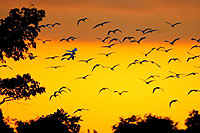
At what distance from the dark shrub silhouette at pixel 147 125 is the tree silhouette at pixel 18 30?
25.4 m

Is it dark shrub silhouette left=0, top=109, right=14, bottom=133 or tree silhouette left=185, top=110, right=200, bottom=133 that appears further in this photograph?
tree silhouette left=185, top=110, right=200, bottom=133

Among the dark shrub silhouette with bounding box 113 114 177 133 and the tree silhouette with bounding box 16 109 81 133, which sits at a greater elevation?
the dark shrub silhouette with bounding box 113 114 177 133

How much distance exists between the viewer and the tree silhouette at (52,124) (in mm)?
57281

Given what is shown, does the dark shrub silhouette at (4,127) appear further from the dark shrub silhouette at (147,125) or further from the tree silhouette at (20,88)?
the dark shrub silhouette at (147,125)

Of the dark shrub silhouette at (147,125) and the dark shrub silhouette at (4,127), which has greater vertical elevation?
the dark shrub silhouette at (147,125)

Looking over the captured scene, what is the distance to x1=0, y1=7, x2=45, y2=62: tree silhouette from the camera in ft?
177

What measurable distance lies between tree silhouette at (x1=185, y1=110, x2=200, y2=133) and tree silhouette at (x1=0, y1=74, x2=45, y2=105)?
23361mm

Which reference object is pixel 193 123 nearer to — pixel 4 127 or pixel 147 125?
pixel 147 125

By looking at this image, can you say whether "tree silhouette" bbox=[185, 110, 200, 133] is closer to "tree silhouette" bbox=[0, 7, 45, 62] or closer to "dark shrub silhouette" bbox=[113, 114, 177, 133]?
"dark shrub silhouette" bbox=[113, 114, 177, 133]

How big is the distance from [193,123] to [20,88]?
27046 millimetres

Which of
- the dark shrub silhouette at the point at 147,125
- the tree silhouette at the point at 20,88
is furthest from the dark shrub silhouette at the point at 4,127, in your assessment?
the dark shrub silhouette at the point at 147,125

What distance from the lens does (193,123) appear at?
247 ft

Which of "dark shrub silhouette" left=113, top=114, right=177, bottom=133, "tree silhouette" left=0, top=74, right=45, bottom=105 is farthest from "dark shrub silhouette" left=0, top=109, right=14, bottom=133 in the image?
"dark shrub silhouette" left=113, top=114, right=177, bottom=133

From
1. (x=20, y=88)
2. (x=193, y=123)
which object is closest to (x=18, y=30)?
(x=20, y=88)
